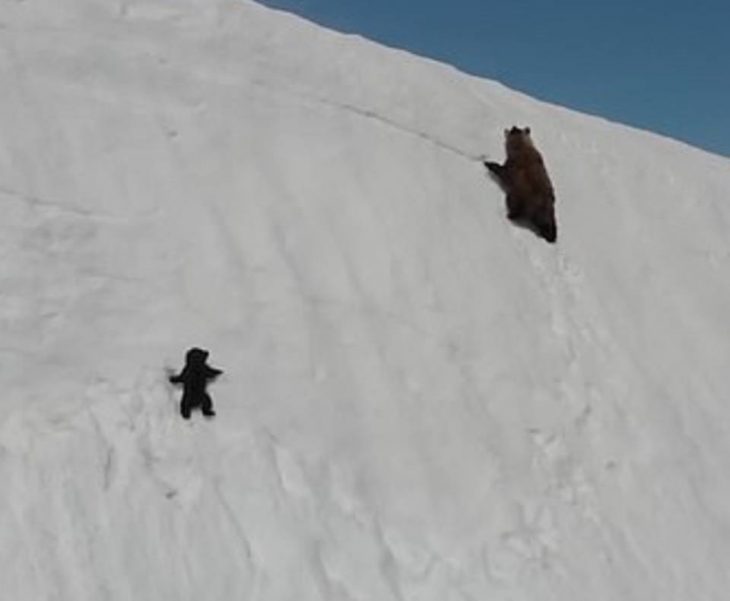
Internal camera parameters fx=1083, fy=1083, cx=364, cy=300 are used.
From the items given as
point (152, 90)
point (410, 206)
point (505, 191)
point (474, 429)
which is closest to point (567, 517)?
point (474, 429)

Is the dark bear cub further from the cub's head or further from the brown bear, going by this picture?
the cub's head

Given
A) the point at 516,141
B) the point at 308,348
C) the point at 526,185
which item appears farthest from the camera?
the point at 516,141

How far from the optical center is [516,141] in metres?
14.3

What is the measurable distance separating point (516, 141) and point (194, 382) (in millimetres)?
7039

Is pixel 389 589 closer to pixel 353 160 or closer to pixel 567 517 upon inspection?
pixel 567 517

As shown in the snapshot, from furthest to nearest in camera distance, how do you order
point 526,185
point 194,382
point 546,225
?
point 526,185, point 546,225, point 194,382

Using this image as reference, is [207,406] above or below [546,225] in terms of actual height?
below

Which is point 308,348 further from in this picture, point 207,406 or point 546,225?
point 546,225

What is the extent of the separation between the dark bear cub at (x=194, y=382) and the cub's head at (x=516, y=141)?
6665 mm

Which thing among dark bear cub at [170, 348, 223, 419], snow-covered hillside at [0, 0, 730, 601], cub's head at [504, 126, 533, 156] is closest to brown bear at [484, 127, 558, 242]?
cub's head at [504, 126, 533, 156]

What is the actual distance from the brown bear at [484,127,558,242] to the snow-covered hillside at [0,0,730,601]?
311mm

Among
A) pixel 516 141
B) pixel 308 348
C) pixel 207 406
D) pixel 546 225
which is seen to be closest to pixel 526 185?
pixel 546 225

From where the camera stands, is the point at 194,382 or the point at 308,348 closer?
the point at 194,382

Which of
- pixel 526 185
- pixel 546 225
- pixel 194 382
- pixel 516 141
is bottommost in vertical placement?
pixel 194 382
